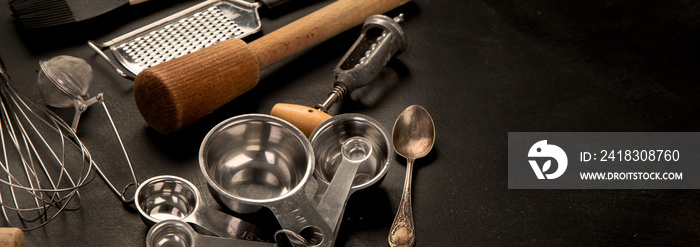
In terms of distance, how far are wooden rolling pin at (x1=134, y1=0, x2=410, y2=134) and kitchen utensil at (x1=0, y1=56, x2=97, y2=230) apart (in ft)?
0.37

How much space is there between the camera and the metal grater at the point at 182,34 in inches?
40.3

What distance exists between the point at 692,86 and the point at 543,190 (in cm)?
40

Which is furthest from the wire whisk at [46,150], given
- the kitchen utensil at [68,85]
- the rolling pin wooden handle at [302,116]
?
the rolling pin wooden handle at [302,116]

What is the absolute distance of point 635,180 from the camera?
3.18 feet

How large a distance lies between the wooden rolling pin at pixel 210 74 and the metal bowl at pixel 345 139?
0.17m

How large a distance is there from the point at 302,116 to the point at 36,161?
372 mm

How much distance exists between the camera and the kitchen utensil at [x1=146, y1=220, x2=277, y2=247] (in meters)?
0.73

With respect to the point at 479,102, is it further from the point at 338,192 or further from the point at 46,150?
the point at 46,150

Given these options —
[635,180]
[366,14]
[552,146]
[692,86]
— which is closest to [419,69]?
[366,14]

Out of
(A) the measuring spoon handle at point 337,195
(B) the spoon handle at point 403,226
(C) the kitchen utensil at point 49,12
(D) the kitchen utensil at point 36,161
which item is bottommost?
(B) the spoon handle at point 403,226

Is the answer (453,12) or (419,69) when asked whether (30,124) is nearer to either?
(419,69)

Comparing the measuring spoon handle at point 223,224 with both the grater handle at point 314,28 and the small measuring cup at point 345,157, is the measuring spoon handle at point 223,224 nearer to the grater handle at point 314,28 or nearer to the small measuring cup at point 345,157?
the small measuring cup at point 345,157

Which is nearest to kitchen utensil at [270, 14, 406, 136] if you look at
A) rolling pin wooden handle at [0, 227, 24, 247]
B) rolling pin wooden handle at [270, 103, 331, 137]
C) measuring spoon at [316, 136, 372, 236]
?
rolling pin wooden handle at [270, 103, 331, 137]

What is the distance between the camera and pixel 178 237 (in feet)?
2.45
